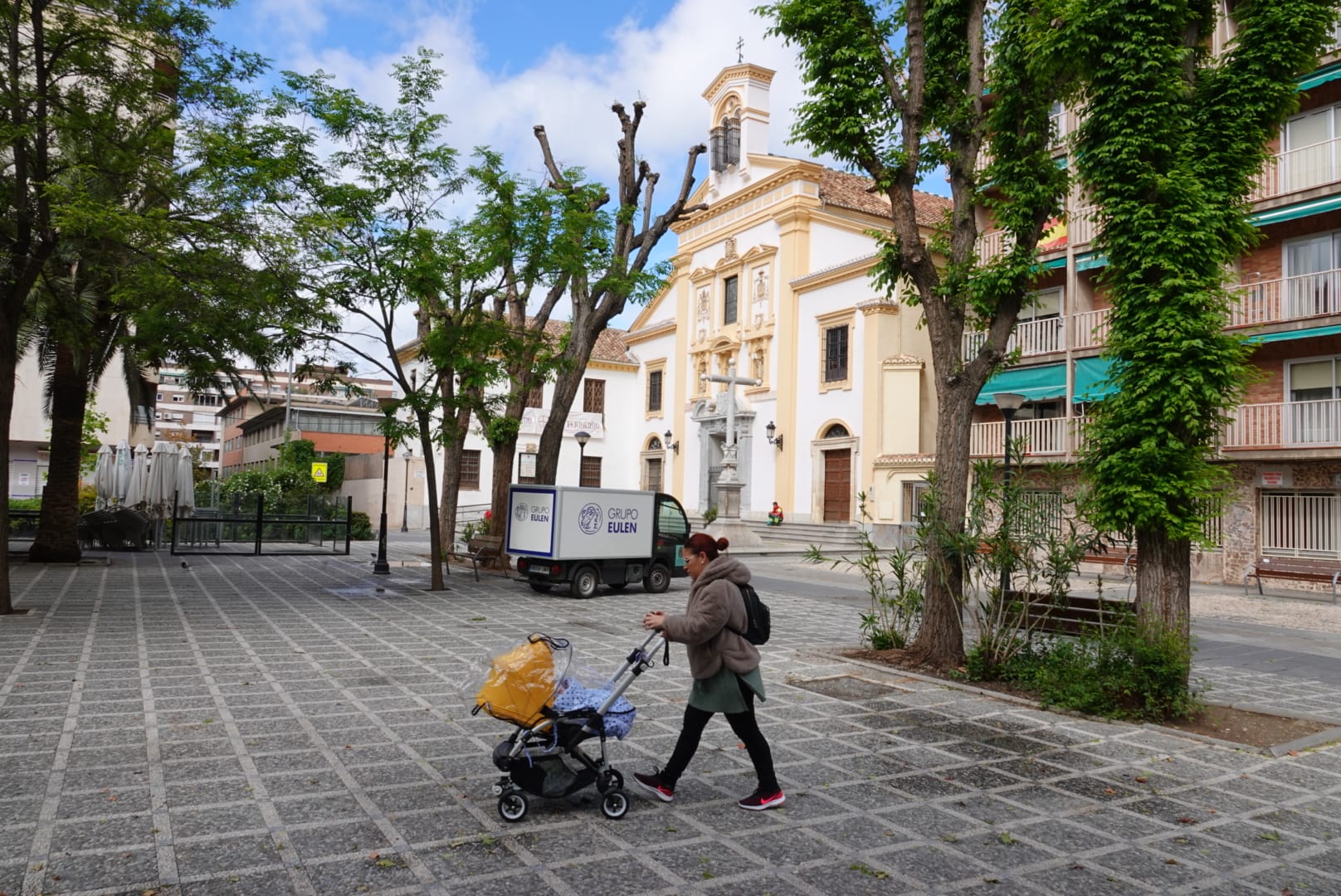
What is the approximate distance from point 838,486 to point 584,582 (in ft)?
61.4

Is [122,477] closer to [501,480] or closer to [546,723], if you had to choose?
[501,480]

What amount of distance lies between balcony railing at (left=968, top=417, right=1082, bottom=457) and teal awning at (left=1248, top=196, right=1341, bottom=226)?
18.8 ft

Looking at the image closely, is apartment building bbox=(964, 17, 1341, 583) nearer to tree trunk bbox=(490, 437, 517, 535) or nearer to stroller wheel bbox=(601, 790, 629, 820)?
tree trunk bbox=(490, 437, 517, 535)

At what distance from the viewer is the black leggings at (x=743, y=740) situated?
16.7 feet

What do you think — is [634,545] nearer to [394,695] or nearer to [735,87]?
[394,695]

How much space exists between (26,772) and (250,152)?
9.41m

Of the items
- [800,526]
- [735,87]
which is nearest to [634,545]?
[800,526]

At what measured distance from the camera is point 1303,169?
19672 millimetres

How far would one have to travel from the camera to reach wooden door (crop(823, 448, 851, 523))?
Result: 3266cm

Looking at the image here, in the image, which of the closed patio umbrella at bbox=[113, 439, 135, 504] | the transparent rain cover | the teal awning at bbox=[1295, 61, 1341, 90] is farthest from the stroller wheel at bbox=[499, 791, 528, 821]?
the closed patio umbrella at bbox=[113, 439, 135, 504]

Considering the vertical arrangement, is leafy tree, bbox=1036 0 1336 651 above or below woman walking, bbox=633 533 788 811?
above

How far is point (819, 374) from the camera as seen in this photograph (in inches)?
1346

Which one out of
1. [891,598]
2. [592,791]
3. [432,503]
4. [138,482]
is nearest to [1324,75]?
[891,598]

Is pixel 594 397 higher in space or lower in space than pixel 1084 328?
higher
